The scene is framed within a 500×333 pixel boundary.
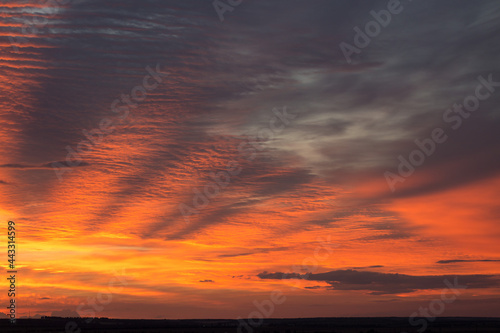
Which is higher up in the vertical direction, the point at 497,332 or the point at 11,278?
the point at 11,278

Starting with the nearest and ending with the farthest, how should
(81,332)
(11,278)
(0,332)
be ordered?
(11,278) → (81,332) → (0,332)

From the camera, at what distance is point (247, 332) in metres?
132

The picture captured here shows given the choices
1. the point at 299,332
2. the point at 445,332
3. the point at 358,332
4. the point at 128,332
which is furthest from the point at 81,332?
the point at 445,332

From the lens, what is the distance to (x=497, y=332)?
5059 inches

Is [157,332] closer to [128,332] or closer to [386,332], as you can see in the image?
[128,332]

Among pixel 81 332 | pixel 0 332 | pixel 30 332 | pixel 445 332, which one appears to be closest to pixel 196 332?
pixel 81 332

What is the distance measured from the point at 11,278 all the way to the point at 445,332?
94459 mm

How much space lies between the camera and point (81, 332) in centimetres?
12119

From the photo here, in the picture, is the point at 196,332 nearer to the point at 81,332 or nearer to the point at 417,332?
the point at 81,332

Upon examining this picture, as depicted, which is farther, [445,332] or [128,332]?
[445,332]

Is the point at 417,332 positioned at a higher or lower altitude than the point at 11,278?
lower

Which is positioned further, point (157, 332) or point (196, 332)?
point (157, 332)

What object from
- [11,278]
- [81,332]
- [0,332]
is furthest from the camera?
[0,332]

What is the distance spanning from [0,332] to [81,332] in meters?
22.7
